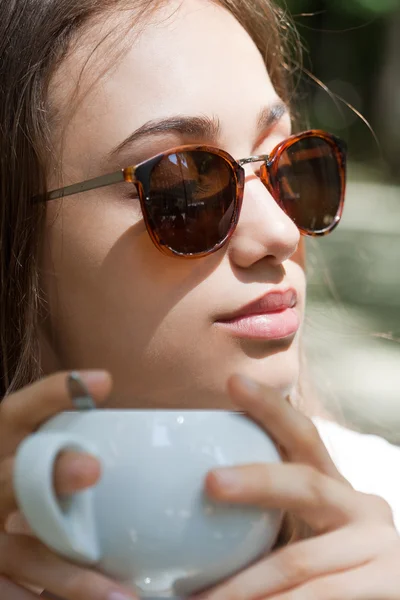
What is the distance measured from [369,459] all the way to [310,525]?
44cm

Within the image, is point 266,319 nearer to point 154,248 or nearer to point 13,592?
point 154,248

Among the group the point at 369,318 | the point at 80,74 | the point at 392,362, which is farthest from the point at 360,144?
the point at 80,74

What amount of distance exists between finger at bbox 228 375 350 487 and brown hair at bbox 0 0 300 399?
1.43ft

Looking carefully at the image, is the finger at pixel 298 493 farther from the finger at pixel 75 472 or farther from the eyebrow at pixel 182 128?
the eyebrow at pixel 182 128

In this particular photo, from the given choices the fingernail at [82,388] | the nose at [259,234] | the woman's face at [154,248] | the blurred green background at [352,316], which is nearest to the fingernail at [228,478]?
the fingernail at [82,388]

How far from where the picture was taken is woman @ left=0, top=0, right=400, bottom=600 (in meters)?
0.83

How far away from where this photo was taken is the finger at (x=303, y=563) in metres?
0.53

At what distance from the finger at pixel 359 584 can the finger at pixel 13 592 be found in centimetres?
18

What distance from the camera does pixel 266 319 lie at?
83cm

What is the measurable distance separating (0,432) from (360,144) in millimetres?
1668

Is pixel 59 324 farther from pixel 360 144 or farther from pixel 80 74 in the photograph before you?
pixel 360 144

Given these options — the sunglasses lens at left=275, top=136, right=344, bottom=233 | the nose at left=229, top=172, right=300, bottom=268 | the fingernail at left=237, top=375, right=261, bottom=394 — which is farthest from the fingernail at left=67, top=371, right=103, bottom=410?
the sunglasses lens at left=275, top=136, right=344, bottom=233

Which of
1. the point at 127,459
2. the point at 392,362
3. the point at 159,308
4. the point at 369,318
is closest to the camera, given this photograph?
the point at 127,459

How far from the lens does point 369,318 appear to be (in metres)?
1.62
